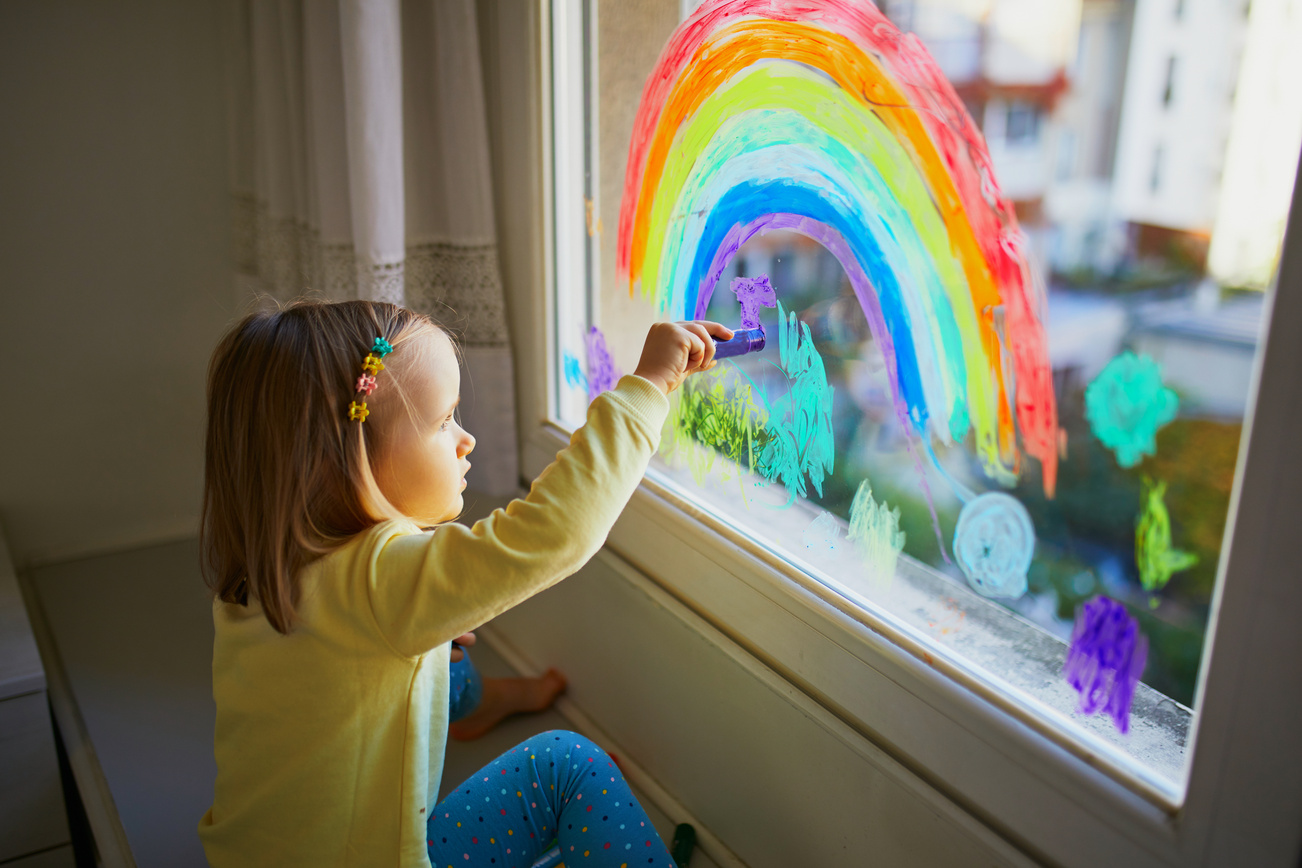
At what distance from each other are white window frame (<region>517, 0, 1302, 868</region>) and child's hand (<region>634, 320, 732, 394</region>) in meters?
0.25

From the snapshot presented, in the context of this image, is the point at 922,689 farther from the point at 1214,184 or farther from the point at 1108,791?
the point at 1214,184

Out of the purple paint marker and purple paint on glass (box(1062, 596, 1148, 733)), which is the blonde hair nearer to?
the purple paint marker

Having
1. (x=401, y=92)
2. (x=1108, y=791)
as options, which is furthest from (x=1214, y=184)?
(x=401, y=92)

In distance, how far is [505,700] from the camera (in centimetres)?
121

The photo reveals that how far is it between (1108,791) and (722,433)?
0.48 meters

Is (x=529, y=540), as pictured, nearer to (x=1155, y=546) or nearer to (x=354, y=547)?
(x=354, y=547)

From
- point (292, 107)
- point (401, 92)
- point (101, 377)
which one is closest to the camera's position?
point (401, 92)

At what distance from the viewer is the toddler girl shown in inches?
27.7

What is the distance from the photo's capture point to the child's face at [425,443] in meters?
0.75

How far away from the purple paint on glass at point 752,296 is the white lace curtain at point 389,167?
49 centimetres

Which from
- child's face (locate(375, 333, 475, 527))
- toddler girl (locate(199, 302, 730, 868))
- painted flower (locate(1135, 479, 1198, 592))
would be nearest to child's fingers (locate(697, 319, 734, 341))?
toddler girl (locate(199, 302, 730, 868))

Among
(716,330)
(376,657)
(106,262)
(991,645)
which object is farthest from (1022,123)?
(106,262)

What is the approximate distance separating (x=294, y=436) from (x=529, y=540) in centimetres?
20

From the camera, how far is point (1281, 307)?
0.50m
